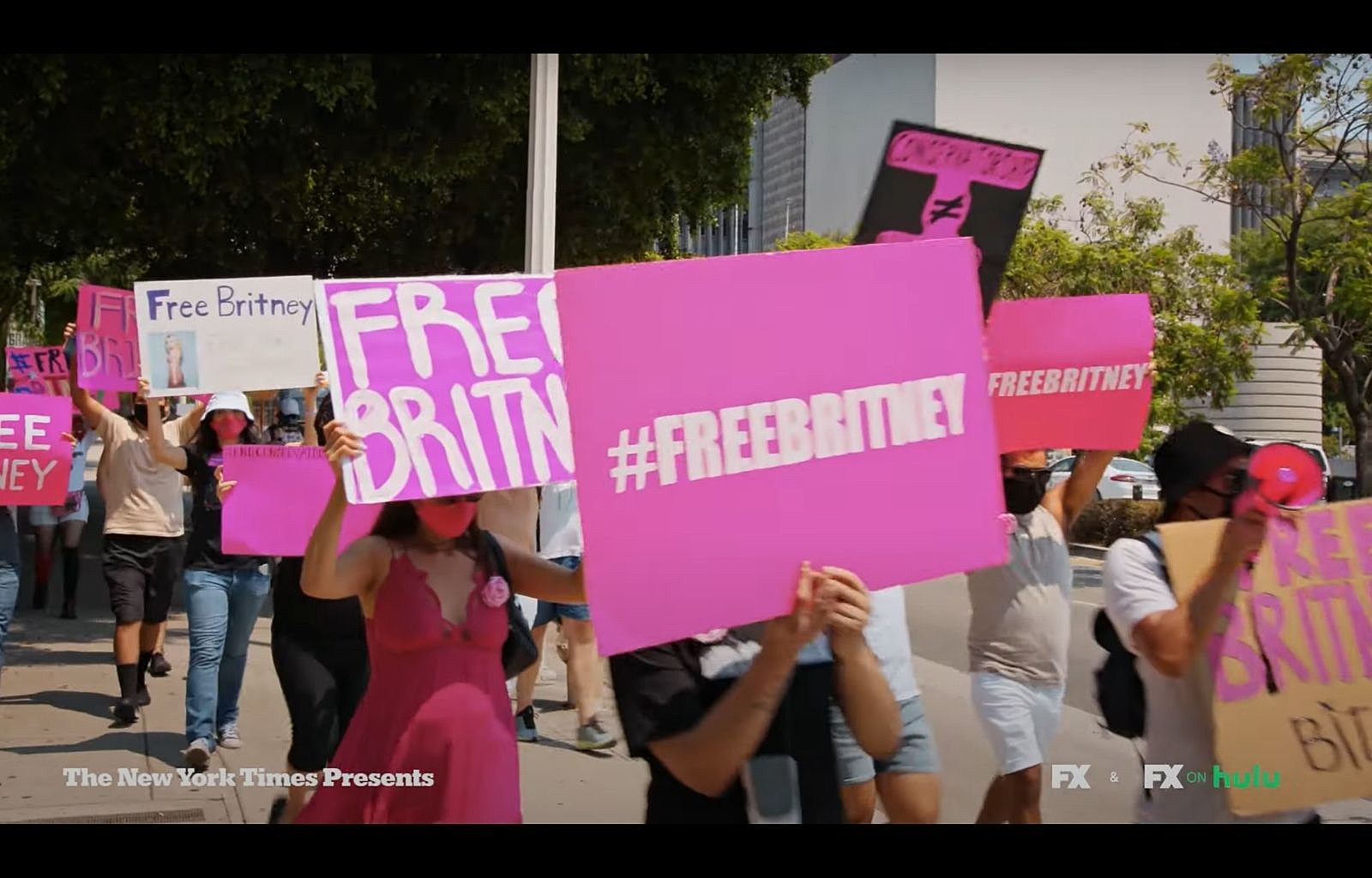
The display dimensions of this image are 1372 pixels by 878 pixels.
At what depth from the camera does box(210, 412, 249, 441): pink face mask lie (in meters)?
6.38

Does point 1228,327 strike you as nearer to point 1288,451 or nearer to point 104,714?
point 104,714

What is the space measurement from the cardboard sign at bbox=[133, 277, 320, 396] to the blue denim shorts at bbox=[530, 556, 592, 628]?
160 cm

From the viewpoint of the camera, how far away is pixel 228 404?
20.9 ft

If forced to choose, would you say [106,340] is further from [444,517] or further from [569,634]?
[444,517]

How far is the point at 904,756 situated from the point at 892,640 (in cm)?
29

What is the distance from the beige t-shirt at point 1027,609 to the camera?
4.55 m

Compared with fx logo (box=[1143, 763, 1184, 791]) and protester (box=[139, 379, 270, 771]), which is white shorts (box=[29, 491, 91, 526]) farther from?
fx logo (box=[1143, 763, 1184, 791])

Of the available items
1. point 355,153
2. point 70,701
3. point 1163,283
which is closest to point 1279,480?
point 70,701

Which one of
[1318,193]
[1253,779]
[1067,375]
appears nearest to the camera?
[1253,779]

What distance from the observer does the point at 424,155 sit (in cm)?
1073

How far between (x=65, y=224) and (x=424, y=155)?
2618mm

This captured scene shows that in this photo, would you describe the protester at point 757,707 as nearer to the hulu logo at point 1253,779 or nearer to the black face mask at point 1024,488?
the hulu logo at point 1253,779

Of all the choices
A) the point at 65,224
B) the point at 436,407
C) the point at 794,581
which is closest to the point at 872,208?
the point at 436,407

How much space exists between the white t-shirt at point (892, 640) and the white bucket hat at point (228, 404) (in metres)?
3.74
